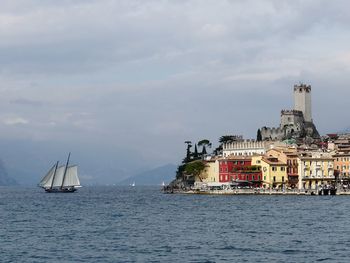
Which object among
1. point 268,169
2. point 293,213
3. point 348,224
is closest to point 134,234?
point 348,224

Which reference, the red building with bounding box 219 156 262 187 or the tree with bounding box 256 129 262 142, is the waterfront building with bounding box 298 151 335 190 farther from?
the tree with bounding box 256 129 262 142

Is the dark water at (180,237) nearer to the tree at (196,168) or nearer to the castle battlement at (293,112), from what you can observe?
the tree at (196,168)

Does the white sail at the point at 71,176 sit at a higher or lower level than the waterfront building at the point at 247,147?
lower

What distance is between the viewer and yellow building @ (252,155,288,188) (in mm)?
149000

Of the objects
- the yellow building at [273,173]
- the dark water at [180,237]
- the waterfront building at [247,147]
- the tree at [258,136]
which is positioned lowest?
the dark water at [180,237]

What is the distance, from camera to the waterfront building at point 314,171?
149 m

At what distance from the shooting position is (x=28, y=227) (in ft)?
226

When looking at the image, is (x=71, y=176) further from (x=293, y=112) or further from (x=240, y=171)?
(x=240, y=171)

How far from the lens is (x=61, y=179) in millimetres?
191000

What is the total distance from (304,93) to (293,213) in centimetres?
11675

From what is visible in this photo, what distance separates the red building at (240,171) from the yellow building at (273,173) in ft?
3.52

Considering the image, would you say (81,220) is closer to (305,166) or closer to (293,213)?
(293,213)

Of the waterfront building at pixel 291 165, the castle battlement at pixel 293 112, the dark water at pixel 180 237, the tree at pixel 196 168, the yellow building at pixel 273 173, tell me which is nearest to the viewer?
the dark water at pixel 180 237

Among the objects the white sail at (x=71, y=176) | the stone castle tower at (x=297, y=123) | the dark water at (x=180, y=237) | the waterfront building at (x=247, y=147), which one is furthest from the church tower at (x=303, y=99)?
the dark water at (x=180, y=237)
